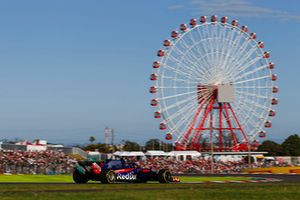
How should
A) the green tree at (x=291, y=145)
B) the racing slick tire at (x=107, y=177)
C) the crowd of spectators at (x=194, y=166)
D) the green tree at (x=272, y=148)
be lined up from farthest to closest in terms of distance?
the green tree at (x=272, y=148) → the green tree at (x=291, y=145) → the crowd of spectators at (x=194, y=166) → the racing slick tire at (x=107, y=177)

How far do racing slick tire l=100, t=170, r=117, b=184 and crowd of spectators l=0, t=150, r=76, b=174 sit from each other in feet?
64.4

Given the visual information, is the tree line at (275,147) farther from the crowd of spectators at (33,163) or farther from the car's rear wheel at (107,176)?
the car's rear wheel at (107,176)

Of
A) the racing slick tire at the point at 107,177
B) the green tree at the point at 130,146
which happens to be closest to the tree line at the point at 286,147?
the green tree at the point at 130,146

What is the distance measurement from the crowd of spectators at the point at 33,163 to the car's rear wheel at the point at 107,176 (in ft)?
64.4

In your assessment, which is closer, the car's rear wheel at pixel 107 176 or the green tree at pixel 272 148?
the car's rear wheel at pixel 107 176

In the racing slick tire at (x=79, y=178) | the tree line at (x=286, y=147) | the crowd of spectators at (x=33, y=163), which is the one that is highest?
the tree line at (x=286, y=147)

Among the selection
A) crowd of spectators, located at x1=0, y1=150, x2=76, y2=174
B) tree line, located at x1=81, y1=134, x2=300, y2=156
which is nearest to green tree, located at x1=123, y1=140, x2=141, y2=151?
tree line, located at x1=81, y1=134, x2=300, y2=156

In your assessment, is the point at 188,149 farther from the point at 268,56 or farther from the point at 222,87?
the point at 268,56

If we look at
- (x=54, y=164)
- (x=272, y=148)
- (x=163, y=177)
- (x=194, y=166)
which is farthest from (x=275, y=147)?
(x=163, y=177)

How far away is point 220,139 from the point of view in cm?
8812

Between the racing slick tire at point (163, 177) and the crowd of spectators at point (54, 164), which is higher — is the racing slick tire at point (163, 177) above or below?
below

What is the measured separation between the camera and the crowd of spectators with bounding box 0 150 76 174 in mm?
48969

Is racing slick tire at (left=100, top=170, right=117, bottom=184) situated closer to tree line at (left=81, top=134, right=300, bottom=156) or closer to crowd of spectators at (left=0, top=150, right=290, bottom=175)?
crowd of spectators at (left=0, top=150, right=290, bottom=175)

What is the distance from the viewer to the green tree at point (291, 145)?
136950 mm
